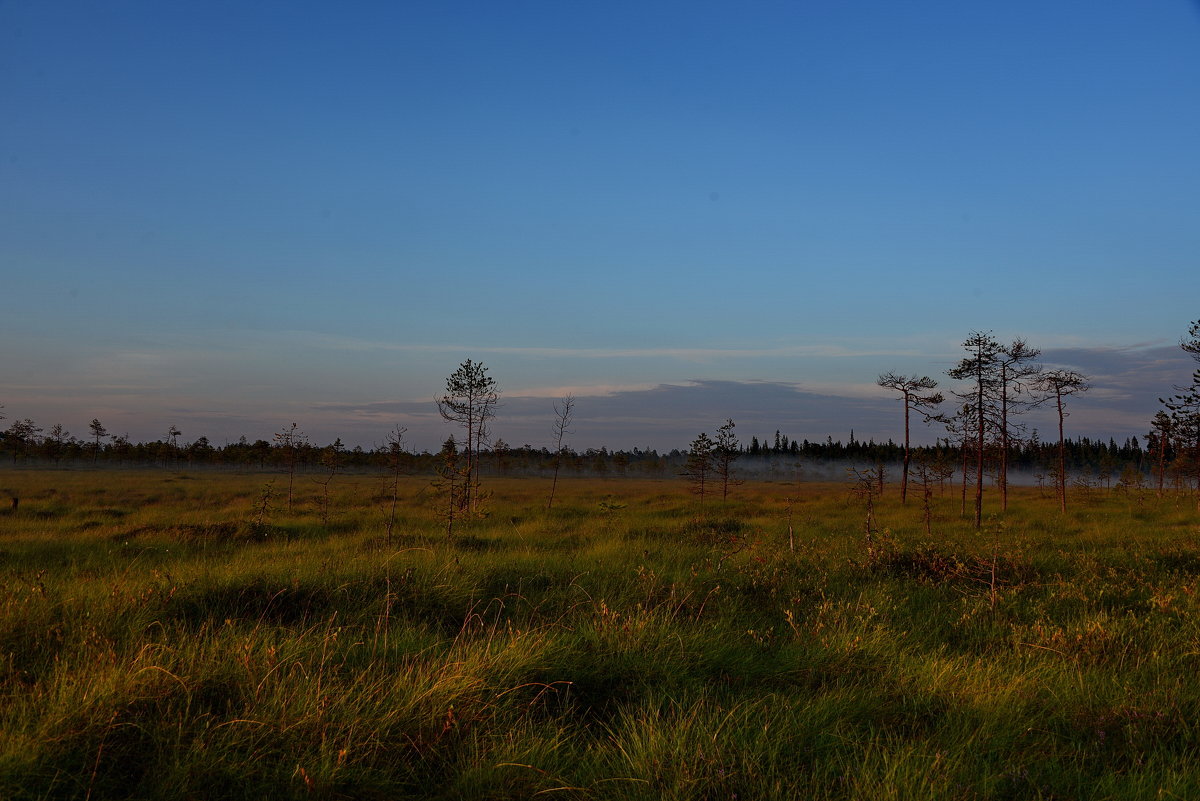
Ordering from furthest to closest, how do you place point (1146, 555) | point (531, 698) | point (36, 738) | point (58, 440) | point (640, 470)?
point (640, 470) → point (58, 440) → point (1146, 555) → point (531, 698) → point (36, 738)

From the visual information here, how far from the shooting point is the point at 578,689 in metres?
4.13

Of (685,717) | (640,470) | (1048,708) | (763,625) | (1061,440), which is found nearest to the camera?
(685,717)

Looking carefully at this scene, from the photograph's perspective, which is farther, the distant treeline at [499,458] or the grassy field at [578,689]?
the distant treeline at [499,458]

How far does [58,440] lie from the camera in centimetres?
9075

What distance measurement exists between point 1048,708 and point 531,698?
134 inches

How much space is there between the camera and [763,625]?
20.0ft

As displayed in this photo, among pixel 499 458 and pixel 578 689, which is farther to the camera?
pixel 499 458

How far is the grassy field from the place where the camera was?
2.89 meters

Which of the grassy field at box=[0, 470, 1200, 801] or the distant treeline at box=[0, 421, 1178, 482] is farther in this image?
the distant treeline at box=[0, 421, 1178, 482]

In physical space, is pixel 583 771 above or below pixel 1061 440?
below

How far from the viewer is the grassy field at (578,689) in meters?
2.89

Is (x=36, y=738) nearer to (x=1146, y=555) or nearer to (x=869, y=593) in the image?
(x=869, y=593)

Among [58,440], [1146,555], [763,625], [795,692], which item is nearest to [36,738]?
[795,692]

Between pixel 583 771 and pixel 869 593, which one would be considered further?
pixel 869 593
